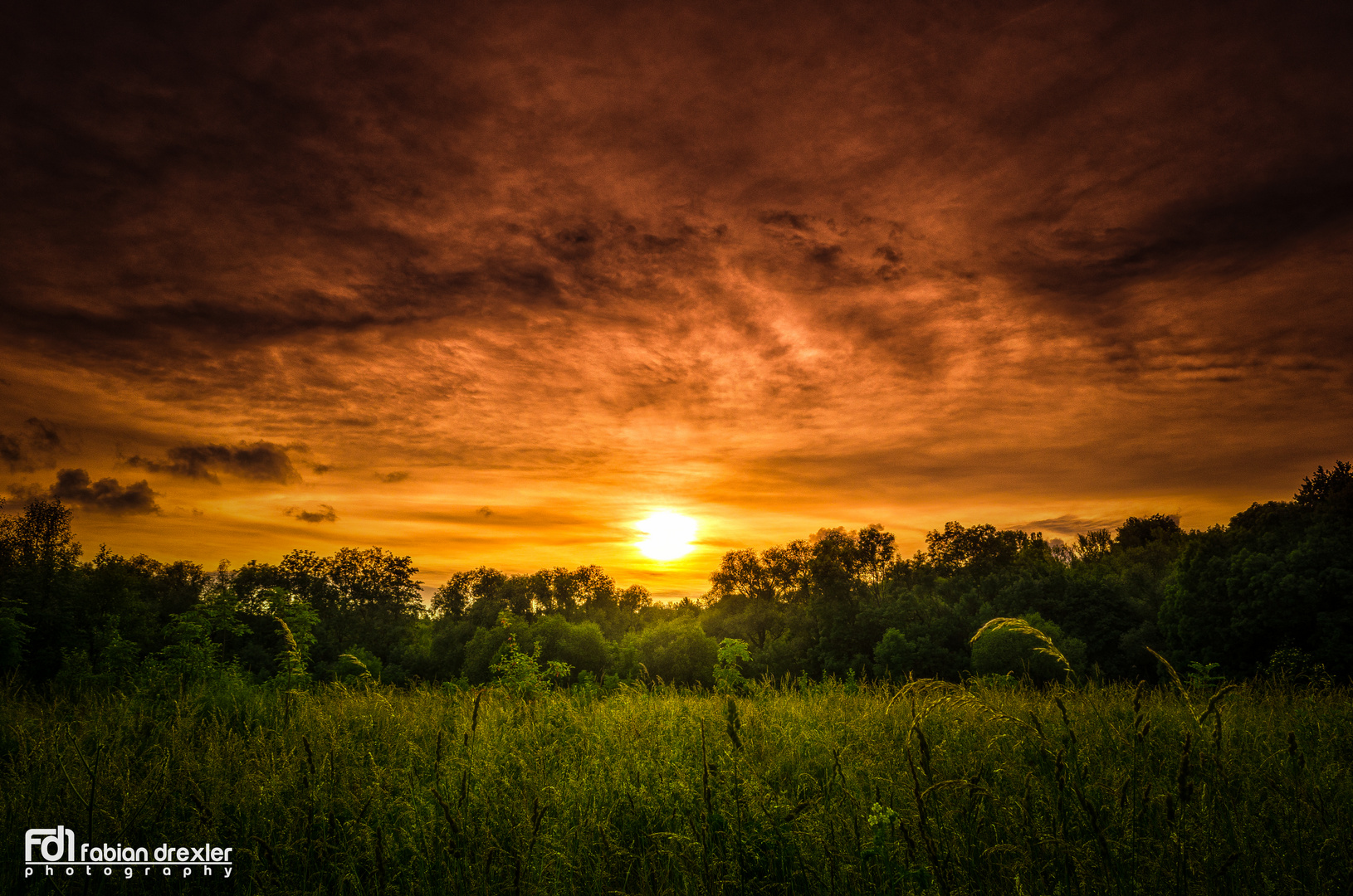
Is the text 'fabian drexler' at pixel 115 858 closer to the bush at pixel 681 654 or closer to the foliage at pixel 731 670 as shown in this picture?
the foliage at pixel 731 670

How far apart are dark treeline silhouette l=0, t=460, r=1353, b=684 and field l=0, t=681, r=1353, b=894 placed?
492cm

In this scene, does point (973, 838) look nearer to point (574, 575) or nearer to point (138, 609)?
point (138, 609)

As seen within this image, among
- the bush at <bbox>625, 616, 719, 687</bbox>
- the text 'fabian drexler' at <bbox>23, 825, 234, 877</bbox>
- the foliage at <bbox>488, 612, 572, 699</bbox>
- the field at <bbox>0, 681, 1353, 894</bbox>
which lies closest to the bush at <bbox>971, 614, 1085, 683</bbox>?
the bush at <bbox>625, 616, 719, 687</bbox>

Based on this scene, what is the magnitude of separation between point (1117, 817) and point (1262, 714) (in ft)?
22.2

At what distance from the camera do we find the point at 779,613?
41625mm

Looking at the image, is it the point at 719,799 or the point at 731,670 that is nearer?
the point at 719,799

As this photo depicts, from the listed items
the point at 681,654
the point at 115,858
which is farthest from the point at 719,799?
the point at 681,654

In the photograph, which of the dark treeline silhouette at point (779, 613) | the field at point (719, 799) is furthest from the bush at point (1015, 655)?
the field at point (719, 799)

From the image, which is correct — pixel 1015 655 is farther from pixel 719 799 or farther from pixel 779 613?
pixel 719 799

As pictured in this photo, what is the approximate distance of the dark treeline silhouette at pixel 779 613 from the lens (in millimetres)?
21656

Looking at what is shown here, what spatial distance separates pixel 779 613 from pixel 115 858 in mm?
40075

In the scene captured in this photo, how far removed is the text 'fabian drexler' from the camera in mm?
4051

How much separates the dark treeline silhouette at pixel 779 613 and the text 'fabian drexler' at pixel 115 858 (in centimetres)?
724

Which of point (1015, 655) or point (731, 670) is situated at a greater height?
point (731, 670)
